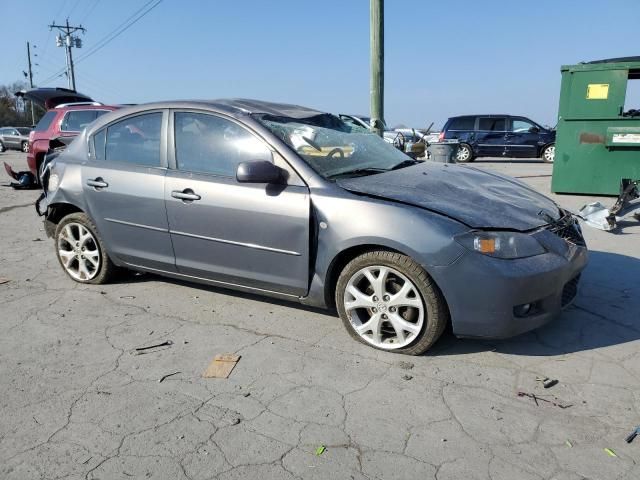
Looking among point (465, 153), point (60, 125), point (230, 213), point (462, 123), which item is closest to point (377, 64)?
point (230, 213)

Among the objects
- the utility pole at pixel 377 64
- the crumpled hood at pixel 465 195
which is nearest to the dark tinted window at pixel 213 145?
the crumpled hood at pixel 465 195

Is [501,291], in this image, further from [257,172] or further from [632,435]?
[257,172]

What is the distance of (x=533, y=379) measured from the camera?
296 cm

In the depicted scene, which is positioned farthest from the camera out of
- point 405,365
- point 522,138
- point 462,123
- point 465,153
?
point 462,123

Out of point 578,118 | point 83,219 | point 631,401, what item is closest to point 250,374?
point 631,401

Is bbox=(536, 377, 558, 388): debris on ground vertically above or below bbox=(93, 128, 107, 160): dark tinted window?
below

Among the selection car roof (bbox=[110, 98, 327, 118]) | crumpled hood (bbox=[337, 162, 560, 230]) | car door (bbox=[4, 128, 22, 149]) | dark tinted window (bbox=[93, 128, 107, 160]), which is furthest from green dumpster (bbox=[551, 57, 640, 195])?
car door (bbox=[4, 128, 22, 149])

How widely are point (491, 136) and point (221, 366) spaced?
16573 millimetres

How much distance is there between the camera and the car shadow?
3332mm

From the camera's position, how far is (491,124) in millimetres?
17875

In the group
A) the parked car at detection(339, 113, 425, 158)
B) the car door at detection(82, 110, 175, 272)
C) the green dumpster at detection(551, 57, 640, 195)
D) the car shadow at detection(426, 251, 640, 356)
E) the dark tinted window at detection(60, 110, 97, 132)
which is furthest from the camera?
the dark tinted window at detection(60, 110, 97, 132)

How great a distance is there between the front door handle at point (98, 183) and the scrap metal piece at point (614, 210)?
5.67 meters

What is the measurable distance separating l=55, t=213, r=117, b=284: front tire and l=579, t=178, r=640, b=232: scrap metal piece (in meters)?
5.67

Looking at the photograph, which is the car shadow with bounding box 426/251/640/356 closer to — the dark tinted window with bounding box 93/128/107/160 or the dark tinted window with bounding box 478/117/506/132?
the dark tinted window with bounding box 93/128/107/160
